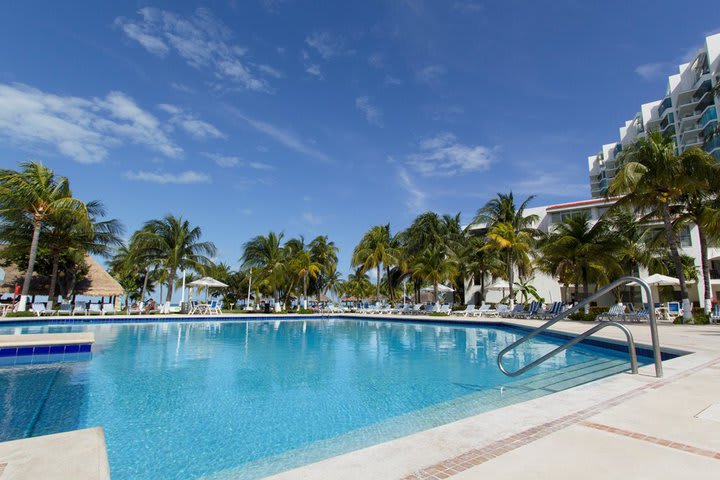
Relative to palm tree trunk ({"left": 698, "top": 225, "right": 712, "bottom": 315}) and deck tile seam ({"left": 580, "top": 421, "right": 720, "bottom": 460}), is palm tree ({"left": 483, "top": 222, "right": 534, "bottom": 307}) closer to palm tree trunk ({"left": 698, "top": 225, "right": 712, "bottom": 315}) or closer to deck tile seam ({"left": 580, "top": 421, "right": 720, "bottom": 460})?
palm tree trunk ({"left": 698, "top": 225, "right": 712, "bottom": 315})

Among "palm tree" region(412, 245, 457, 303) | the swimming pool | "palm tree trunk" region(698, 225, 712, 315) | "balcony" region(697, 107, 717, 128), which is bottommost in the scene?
the swimming pool

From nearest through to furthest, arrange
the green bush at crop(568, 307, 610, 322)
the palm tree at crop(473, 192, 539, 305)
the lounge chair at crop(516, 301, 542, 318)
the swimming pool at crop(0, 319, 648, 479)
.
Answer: the swimming pool at crop(0, 319, 648, 479), the green bush at crop(568, 307, 610, 322), the lounge chair at crop(516, 301, 542, 318), the palm tree at crop(473, 192, 539, 305)

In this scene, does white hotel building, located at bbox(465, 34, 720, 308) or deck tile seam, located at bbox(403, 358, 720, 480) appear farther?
white hotel building, located at bbox(465, 34, 720, 308)

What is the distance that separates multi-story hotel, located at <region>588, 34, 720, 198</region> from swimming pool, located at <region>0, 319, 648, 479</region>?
111ft

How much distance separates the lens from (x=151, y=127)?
17.7 meters

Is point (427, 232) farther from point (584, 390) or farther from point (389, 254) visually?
point (584, 390)

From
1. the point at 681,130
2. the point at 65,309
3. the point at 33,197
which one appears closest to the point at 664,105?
the point at 681,130

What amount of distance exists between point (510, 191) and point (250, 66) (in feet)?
66.3

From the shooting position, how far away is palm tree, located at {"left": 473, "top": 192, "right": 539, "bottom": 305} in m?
24.2

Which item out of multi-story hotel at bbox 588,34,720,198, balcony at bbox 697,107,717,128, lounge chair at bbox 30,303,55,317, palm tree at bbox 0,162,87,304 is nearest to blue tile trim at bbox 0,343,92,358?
palm tree at bbox 0,162,87,304

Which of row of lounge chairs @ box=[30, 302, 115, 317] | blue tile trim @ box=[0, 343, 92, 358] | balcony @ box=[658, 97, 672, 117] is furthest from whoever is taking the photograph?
balcony @ box=[658, 97, 672, 117]

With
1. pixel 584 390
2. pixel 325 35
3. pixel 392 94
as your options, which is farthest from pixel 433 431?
pixel 392 94

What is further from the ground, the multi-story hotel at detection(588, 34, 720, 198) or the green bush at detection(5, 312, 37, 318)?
the multi-story hotel at detection(588, 34, 720, 198)

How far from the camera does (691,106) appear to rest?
41469 millimetres
